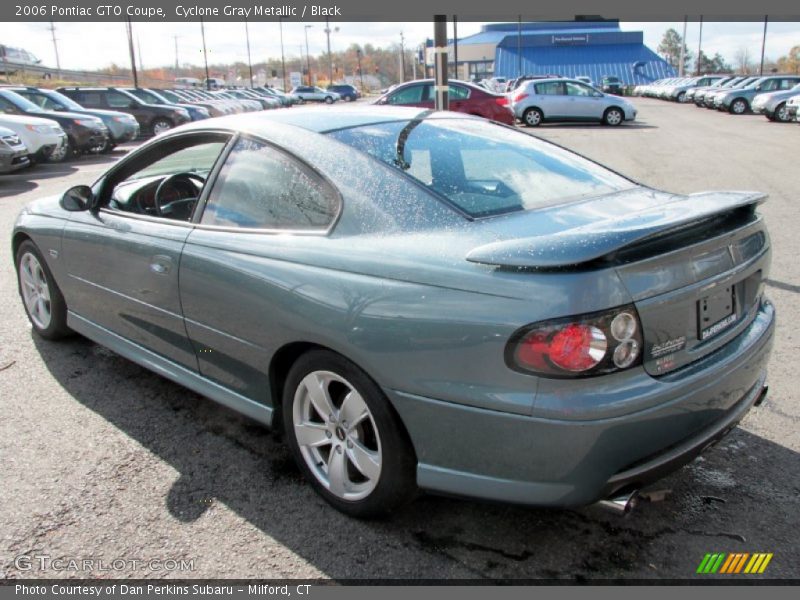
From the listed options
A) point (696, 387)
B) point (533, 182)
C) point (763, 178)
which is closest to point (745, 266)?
point (696, 387)

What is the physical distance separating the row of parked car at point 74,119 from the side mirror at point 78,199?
10647 millimetres

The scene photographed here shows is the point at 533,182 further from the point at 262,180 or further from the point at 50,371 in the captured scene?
the point at 50,371

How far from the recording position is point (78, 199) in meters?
3.98

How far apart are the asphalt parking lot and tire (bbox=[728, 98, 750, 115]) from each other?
31096 mm

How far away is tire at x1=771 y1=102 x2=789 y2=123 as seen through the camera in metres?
25.1

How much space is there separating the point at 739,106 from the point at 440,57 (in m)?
29.4

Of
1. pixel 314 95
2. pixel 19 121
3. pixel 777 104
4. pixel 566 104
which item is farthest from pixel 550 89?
pixel 314 95

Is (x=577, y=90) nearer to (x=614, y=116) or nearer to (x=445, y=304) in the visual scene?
(x=614, y=116)

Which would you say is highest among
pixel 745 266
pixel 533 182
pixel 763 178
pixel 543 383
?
pixel 533 182

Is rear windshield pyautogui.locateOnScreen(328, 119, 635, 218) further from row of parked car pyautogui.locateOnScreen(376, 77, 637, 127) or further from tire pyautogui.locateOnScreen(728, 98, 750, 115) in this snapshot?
tire pyautogui.locateOnScreen(728, 98, 750, 115)

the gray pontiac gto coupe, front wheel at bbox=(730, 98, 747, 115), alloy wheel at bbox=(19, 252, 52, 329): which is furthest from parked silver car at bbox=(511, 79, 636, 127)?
the gray pontiac gto coupe

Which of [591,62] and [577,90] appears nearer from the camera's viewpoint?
[577,90]

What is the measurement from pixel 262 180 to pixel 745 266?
2.00 metres

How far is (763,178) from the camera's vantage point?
11297mm
